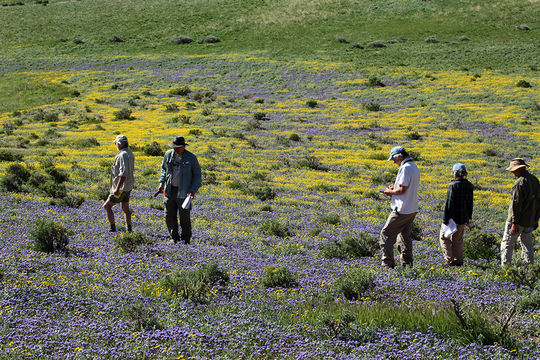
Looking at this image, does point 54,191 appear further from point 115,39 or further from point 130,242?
point 115,39

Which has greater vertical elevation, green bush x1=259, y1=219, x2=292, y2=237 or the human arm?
the human arm

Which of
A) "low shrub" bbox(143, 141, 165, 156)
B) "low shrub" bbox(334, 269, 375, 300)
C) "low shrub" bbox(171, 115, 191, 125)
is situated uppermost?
"low shrub" bbox(171, 115, 191, 125)

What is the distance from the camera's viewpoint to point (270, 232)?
42.7 ft

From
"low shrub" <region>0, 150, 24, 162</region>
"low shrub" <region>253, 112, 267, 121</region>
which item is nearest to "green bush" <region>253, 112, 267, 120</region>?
"low shrub" <region>253, 112, 267, 121</region>

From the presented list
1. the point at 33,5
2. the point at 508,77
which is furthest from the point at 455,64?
the point at 33,5

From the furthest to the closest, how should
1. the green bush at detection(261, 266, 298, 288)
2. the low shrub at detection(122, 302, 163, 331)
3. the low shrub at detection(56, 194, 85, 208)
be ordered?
the low shrub at detection(56, 194, 85, 208) < the green bush at detection(261, 266, 298, 288) < the low shrub at detection(122, 302, 163, 331)

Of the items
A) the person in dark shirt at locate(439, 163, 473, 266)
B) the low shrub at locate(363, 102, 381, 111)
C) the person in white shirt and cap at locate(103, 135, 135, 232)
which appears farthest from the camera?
the low shrub at locate(363, 102, 381, 111)

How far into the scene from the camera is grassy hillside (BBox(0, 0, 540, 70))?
204 ft

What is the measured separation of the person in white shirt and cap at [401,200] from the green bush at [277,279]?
7.23 feet

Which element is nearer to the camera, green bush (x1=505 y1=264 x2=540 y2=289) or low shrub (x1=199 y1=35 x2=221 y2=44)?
green bush (x1=505 y1=264 x2=540 y2=289)

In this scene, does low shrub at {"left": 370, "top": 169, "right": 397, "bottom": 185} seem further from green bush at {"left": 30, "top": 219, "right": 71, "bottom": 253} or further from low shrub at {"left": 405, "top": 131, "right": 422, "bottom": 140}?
green bush at {"left": 30, "top": 219, "right": 71, "bottom": 253}

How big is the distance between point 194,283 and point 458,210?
18.5ft

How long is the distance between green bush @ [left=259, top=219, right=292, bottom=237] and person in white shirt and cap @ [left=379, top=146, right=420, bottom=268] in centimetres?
443

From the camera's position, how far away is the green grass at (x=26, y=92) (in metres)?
45.5
